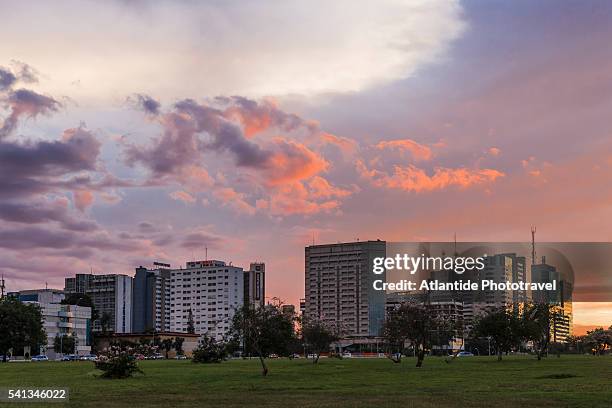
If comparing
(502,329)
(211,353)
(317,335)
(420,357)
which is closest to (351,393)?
(420,357)

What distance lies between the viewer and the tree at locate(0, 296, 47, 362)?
141 metres

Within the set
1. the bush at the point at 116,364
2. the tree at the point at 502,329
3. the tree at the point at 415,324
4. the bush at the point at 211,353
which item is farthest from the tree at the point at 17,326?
the bush at the point at 116,364

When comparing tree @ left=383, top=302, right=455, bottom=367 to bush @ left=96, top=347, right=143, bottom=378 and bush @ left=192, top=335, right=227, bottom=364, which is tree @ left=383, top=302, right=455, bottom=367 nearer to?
bush @ left=192, top=335, right=227, bottom=364

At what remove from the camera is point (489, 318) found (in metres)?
122

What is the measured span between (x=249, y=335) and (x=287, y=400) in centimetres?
2990

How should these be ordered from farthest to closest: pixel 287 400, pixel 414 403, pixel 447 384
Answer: pixel 447 384, pixel 287 400, pixel 414 403

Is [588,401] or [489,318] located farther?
[489,318]

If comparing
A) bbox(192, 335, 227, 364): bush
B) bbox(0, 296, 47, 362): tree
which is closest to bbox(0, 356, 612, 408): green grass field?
bbox(192, 335, 227, 364): bush

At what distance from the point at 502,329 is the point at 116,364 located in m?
72.4

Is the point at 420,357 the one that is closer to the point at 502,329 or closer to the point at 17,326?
the point at 502,329

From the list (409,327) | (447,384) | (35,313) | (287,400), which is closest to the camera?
(287,400)

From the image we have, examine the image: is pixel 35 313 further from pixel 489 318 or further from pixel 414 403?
pixel 414 403

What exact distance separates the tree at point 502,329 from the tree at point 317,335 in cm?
2375

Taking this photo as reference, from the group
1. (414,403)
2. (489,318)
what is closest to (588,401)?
(414,403)
